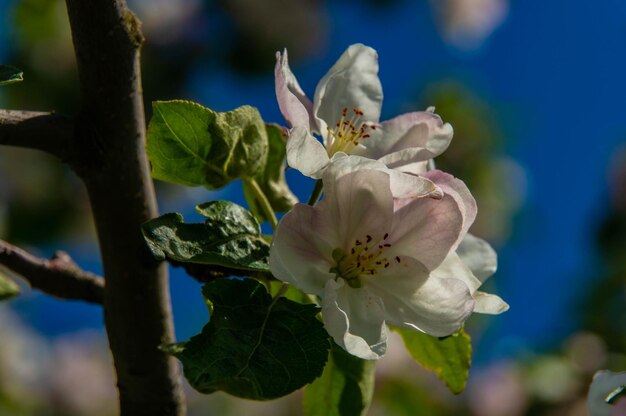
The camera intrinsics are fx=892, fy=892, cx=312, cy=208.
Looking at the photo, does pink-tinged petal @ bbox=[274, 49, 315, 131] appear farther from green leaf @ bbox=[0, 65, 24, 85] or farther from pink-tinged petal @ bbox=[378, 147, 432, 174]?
green leaf @ bbox=[0, 65, 24, 85]

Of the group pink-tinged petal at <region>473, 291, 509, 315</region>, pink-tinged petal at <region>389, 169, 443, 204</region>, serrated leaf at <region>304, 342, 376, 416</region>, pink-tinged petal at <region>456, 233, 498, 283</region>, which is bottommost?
serrated leaf at <region>304, 342, 376, 416</region>

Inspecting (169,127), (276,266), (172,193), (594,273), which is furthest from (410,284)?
(172,193)

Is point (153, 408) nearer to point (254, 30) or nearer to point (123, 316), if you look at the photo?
point (123, 316)

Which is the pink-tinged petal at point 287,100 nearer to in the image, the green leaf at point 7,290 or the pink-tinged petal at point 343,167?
the pink-tinged petal at point 343,167

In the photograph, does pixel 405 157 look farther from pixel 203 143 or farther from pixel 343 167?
pixel 203 143

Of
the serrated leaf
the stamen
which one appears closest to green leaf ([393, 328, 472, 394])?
the serrated leaf

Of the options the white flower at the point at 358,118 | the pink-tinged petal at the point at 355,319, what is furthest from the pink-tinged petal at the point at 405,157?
the pink-tinged petal at the point at 355,319
